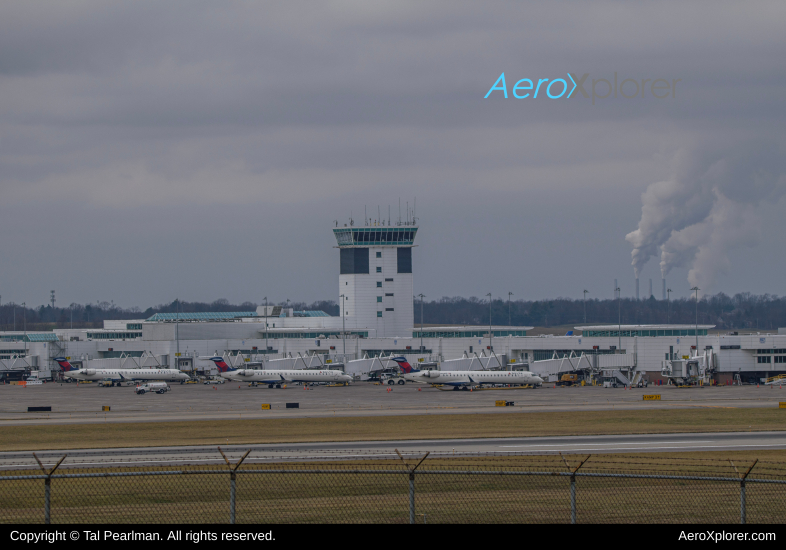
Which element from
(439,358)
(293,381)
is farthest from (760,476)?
(439,358)

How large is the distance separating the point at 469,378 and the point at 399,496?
105 metres

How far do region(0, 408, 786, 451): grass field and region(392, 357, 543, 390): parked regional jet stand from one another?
5372cm

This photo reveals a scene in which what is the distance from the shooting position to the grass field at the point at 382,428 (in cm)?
6259

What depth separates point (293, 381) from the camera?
148625 millimetres

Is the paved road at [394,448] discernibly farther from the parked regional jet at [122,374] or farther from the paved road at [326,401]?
the parked regional jet at [122,374]

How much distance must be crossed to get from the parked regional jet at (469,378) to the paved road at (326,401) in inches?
86.4

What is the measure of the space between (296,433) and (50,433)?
19.0m

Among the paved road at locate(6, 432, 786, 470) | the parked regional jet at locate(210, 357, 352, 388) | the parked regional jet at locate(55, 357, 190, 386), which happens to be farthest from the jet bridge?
the parked regional jet at locate(55, 357, 190, 386)

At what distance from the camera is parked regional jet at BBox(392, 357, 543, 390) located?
137625mm

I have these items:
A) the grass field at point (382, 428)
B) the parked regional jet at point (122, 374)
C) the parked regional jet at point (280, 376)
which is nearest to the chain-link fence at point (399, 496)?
the grass field at point (382, 428)

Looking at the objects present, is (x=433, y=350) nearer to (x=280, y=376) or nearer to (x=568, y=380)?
(x=568, y=380)

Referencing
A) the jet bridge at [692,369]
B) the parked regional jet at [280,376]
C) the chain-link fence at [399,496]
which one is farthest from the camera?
the parked regional jet at [280,376]

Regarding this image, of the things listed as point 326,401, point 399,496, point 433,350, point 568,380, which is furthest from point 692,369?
point 399,496

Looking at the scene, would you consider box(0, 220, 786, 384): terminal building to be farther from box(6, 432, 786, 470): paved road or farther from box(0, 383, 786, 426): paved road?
box(6, 432, 786, 470): paved road
